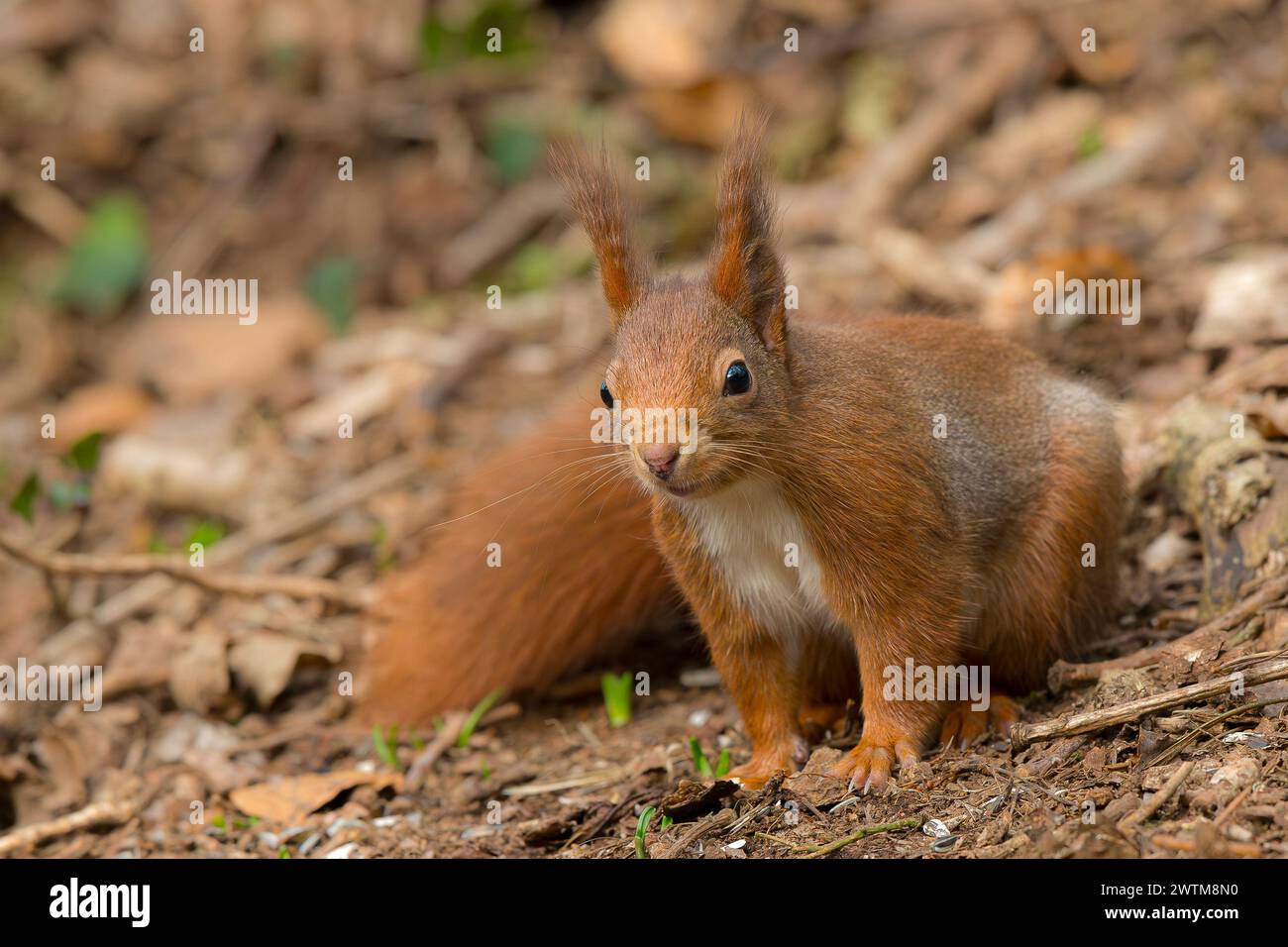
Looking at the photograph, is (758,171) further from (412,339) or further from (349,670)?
(412,339)

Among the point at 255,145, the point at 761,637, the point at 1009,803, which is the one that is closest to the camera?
the point at 1009,803

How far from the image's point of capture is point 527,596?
15.7 ft

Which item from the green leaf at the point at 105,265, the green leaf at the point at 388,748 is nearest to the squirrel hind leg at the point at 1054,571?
the green leaf at the point at 388,748

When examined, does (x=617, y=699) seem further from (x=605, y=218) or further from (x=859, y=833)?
(x=605, y=218)

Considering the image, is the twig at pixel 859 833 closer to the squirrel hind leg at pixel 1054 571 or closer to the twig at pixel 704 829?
the twig at pixel 704 829

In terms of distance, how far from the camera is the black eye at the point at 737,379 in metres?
3.60

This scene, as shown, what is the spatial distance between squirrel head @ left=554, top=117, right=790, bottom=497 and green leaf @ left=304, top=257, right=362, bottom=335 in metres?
4.55

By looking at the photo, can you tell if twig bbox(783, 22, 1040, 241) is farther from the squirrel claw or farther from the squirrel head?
the squirrel claw

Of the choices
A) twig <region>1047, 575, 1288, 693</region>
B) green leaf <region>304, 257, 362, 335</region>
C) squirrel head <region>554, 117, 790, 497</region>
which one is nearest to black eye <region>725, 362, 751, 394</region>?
squirrel head <region>554, 117, 790, 497</region>

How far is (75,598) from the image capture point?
602cm

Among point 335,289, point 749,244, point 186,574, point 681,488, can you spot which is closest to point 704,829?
point 681,488

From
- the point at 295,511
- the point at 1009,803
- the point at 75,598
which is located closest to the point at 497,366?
the point at 295,511

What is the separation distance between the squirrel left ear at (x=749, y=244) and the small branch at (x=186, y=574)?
2423mm

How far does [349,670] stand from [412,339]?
296 centimetres
